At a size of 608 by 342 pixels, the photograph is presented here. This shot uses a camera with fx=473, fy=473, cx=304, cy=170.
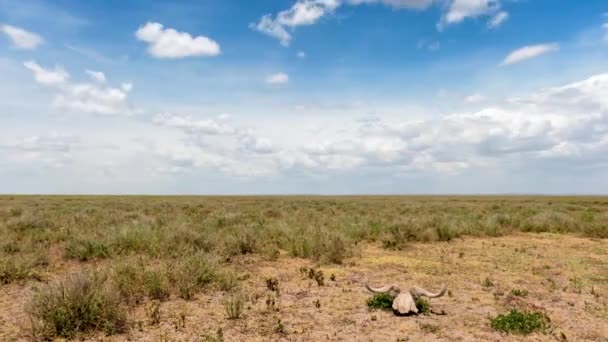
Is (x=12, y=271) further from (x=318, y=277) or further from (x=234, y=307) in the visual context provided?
(x=318, y=277)

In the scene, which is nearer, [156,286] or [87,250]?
[156,286]

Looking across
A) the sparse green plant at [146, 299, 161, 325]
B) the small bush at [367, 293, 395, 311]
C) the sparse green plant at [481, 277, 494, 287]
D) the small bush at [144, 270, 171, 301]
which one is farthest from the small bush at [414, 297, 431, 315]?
the small bush at [144, 270, 171, 301]

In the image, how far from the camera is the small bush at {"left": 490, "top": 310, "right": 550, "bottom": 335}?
6938 mm

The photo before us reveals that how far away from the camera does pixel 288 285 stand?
10.1m

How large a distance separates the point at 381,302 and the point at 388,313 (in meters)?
0.39

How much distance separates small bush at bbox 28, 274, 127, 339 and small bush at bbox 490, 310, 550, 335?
18.6 feet

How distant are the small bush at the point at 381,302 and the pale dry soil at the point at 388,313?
0.56 ft

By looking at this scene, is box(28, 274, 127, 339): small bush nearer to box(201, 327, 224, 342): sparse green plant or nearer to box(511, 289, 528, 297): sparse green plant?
box(201, 327, 224, 342): sparse green plant

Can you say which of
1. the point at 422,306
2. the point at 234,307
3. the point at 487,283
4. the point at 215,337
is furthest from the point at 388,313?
the point at 487,283

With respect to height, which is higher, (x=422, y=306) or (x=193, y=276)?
(x=193, y=276)

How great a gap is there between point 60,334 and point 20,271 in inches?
168

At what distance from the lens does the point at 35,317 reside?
6988 millimetres

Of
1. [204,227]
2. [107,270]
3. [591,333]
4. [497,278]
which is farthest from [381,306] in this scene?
[204,227]

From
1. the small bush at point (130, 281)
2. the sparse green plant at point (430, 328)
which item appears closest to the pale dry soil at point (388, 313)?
the sparse green plant at point (430, 328)
